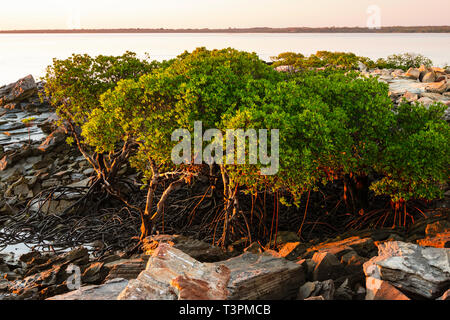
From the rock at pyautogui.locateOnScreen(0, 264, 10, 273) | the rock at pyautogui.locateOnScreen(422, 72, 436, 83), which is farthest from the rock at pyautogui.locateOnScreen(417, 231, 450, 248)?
the rock at pyautogui.locateOnScreen(422, 72, 436, 83)

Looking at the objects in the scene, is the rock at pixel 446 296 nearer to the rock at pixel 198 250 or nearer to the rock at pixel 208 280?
the rock at pixel 208 280

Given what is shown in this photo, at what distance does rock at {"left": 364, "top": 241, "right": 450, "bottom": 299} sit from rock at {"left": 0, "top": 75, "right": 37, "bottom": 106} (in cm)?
4143

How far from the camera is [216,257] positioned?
14922mm

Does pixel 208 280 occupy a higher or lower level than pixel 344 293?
higher

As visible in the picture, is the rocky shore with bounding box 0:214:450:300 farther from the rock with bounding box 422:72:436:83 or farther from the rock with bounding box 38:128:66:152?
the rock with bounding box 422:72:436:83

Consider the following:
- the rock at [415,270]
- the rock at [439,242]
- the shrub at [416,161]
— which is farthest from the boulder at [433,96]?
A: the rock at [415,270]

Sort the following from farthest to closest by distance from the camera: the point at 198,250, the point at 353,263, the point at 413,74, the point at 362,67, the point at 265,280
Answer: the point at 362,67 < the point at 413,74 < the point at 198,250 < the point at 353,263 < the point at 265,280

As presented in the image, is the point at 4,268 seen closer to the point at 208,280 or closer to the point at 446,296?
the point at 208,280

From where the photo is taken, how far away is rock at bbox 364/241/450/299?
9578mm

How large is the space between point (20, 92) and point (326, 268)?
40.3 m

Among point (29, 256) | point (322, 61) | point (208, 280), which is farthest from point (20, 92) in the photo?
point (208, 280)

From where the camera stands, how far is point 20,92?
4250 centimetres

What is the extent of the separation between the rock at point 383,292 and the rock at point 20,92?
42023 millimetres

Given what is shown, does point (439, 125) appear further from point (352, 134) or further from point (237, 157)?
point (237, 157)
